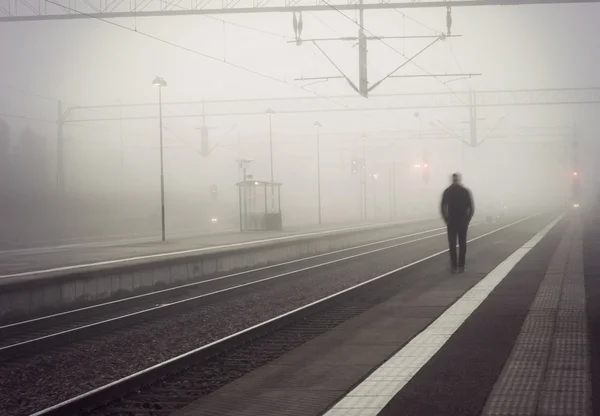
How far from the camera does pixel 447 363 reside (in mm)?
8508

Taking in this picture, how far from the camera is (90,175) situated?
85438 mm

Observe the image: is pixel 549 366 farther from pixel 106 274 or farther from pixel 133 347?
pixel 106 274

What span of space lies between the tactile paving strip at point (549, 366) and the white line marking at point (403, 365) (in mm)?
900

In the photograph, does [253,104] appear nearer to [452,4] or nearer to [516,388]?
[452,4]

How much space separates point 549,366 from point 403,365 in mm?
1502

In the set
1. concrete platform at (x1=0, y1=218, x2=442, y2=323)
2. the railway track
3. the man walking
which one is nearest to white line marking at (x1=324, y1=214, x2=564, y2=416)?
the man walking

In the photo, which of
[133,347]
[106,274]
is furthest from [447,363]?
[106,274]

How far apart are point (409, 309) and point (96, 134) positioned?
224ft

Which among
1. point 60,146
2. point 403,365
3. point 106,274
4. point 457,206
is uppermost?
point 60,146

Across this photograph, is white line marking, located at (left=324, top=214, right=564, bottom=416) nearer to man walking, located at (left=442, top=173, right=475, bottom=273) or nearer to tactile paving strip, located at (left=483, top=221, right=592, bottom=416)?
tactile paving strip, located at (left=483, top=221, right=592, bottom=416)

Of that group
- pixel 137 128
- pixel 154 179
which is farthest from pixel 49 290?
pixel 154 179

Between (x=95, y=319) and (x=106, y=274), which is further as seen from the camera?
(x=106, y=274)

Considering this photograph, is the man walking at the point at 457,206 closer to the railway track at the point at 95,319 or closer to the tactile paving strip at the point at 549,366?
the tactile paving strip at the point at 549,366

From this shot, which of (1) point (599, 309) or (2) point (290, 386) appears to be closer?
(2) point (290, 386)
